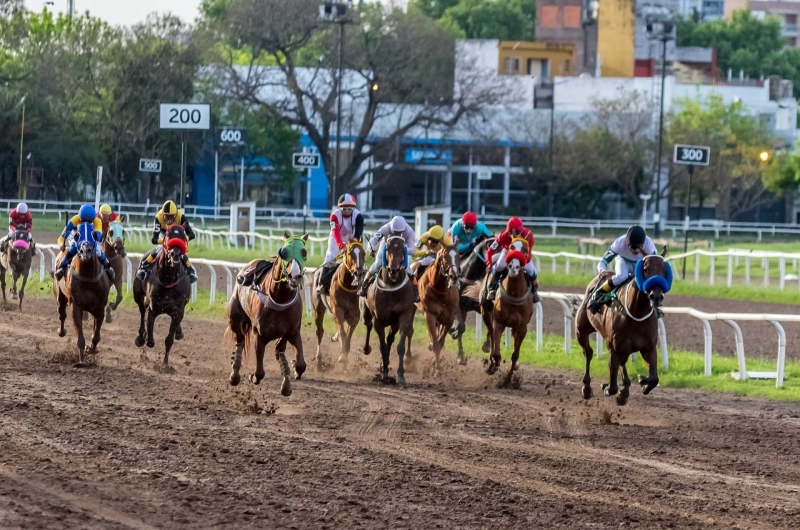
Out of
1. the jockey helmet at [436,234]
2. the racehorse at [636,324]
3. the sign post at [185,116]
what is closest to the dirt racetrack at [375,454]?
the racehorse at [636,324]

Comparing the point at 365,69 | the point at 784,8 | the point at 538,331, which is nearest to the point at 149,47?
the point at 365,69

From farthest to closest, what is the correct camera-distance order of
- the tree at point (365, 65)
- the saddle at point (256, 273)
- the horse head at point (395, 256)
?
the tree at point (365, 65) → the horse head at point (395, 256) → the saddle at point (256, 273)

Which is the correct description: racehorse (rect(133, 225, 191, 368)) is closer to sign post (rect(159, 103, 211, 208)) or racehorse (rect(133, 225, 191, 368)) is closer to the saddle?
the saddle

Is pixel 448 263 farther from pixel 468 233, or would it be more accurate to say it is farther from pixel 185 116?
pixel 185 116

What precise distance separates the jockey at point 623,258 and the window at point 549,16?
84.2 meters

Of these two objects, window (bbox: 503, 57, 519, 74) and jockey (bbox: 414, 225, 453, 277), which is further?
window (bbox: 503, 57, 519, 74)

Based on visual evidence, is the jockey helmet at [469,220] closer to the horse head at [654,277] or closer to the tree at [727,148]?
the horse head at [654,277]

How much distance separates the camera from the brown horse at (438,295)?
14.3m

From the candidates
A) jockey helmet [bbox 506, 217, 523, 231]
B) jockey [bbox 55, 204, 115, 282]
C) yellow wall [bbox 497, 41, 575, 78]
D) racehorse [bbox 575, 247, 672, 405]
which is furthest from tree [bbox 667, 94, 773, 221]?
racehorse [bbox 575, 247, 672, 405]

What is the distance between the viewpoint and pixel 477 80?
52.3 metres

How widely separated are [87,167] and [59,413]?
140 feet

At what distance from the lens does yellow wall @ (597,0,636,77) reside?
248ft

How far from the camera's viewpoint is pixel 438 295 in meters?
14.5

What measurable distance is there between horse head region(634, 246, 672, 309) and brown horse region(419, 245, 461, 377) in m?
3.41
